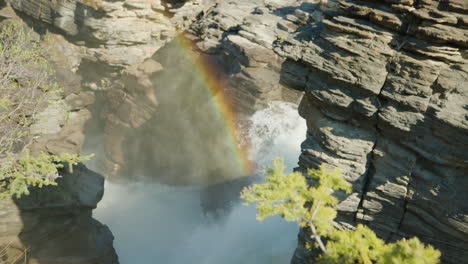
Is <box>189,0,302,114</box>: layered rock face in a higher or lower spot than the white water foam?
higher

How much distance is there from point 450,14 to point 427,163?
501 centimetres

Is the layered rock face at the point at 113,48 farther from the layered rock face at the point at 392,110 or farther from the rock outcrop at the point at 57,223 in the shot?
the layered rock face at the point at 392,110

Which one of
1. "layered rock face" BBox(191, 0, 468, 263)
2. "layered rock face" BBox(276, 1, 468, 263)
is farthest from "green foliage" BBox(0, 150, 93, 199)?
"layered rock face" BBox(276, 1, 468, 263)

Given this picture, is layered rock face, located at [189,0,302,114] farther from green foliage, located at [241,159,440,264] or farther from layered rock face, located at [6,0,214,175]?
green foliage, located at [241,159,440,264]

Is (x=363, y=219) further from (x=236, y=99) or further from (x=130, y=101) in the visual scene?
(x=130, y=101)

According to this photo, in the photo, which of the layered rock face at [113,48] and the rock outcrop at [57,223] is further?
the layered rock face at [113,48]

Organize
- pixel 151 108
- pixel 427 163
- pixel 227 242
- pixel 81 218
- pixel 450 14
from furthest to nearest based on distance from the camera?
1. pixel 151 108
2. pixel 227 242
3. pixel 81 218
4. pixel 427 163
5. pixel 450 14

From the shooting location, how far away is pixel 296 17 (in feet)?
119

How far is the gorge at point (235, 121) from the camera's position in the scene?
11438 mm

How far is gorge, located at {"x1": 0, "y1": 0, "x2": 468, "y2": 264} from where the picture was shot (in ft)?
37.5

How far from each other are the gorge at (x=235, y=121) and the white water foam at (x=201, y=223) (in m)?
0.12

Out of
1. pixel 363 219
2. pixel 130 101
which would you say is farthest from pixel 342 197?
pixel 130 101

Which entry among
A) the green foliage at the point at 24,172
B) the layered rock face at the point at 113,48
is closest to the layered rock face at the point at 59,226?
the green foliage at the point at 24,172

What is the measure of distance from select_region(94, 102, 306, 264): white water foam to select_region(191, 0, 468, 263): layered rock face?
9570 millimetres
